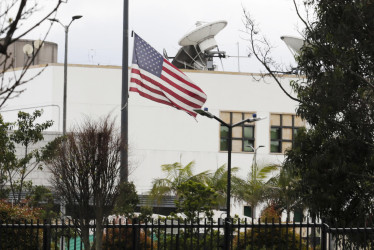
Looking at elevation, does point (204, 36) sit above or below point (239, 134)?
above

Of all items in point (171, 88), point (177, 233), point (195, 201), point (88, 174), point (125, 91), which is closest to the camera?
point (177, 233)

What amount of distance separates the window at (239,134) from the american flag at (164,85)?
2526 cm

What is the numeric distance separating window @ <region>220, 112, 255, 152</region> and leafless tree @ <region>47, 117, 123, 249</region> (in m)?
25.0

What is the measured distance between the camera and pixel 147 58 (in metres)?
25.1

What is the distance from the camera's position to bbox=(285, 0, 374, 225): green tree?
18156mm

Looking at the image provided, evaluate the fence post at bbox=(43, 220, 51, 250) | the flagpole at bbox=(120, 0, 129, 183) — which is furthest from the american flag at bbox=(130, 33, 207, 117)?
the fence post at bbox=(43, 220, 51, 250)

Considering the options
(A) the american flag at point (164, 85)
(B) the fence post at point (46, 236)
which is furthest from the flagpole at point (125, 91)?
(B) the fence post at point (46, 236)

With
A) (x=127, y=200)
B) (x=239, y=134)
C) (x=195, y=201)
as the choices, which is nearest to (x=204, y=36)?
(x=239, y=134)

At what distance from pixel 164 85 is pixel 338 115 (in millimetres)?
5594

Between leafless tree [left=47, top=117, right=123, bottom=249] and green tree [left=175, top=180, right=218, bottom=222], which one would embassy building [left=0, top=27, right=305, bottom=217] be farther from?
leafless tree [left=47, top=117, right=123, bottom=249]

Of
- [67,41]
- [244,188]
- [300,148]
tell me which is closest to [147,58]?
[300,148]

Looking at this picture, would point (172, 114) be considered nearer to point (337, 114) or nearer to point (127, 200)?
point (127, 200)

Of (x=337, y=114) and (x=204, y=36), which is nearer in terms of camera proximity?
(x=337, y=114)

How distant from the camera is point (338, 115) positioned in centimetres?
2102
